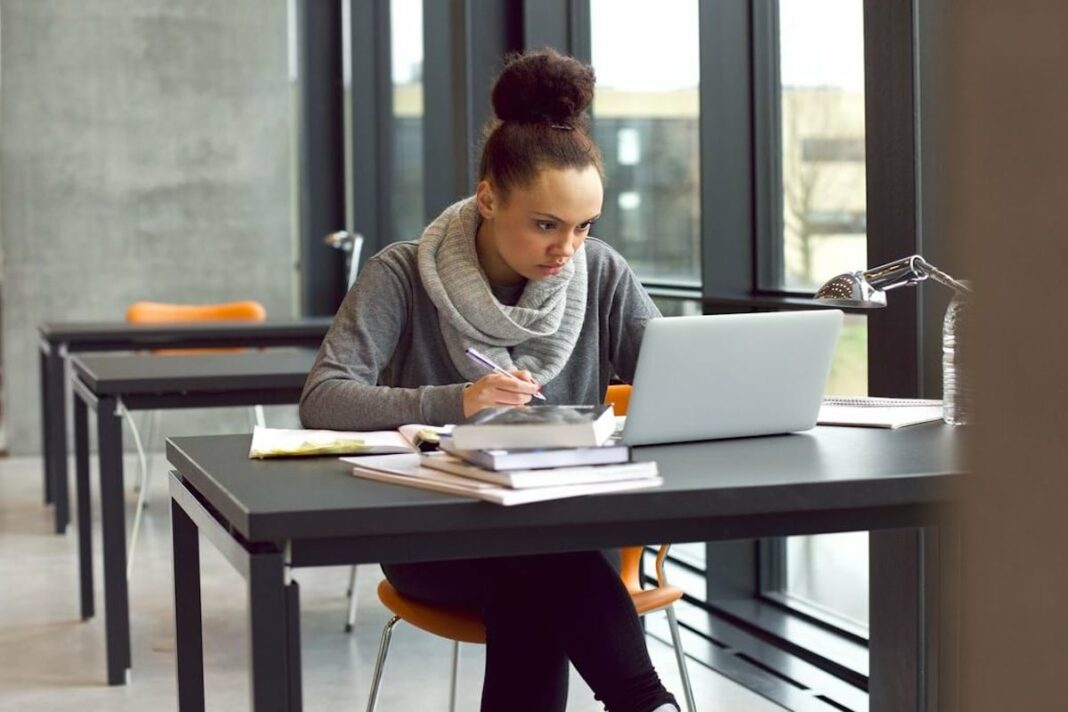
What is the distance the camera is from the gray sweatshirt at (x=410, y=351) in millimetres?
1941

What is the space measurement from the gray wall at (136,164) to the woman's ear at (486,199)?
4.97 meters

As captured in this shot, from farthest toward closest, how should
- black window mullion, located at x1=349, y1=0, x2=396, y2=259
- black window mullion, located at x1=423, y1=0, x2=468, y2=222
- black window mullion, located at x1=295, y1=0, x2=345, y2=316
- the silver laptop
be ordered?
black window mullion, located at x1=295, y1=0, x2=345, y2=316 → black window mullion, located at x1=349, y1=0, x2=396, y2=259 → black window mullion, located at x1=423, y1=0, x2=468, y2=222 → the silver laptop

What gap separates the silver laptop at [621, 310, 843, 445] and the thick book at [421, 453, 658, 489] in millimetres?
197

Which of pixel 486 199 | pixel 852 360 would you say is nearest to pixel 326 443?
pixel 486 199

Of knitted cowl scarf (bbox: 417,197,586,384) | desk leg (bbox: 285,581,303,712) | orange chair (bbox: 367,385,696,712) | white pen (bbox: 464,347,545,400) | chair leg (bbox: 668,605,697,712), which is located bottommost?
chair leg (bbox: 668,605,697,712)

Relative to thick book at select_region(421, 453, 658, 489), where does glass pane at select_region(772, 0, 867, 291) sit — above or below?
above

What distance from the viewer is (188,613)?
1.91 meters

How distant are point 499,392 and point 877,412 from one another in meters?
0.55

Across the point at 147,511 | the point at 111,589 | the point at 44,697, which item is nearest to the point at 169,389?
the point at 111,589

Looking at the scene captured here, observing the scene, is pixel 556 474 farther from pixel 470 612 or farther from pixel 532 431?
pixel 470 612

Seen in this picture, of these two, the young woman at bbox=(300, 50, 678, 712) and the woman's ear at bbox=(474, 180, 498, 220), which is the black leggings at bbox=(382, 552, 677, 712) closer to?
the young woman at bbox=(300, 50, 678, 712)

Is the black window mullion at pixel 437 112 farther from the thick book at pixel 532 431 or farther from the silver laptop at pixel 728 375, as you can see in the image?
the thick book at pixel 532 431

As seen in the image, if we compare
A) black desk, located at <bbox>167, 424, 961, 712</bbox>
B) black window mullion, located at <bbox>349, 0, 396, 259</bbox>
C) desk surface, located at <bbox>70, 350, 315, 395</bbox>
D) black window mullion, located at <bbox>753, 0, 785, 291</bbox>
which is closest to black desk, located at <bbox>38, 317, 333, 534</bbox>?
desk surface, located at <bbox>70, 350, 315, 395</bbox>

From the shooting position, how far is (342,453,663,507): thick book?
1.34m
